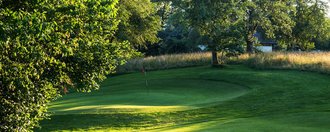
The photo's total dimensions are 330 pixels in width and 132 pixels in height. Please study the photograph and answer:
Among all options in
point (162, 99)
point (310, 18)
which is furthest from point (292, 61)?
point (162, 99)

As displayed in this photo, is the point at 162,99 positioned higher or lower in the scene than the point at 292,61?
lower

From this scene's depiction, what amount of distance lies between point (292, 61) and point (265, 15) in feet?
23.6

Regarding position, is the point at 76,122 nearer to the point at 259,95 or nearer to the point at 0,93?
the point at 0,93

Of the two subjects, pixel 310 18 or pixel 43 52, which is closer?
pixel 43 52

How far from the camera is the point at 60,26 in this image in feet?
33.7

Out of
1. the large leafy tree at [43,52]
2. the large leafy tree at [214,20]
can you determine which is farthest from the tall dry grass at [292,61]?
the large leafy tree at [43,52]

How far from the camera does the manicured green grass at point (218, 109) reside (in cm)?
1263

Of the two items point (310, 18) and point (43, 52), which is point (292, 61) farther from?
point (43, 52)

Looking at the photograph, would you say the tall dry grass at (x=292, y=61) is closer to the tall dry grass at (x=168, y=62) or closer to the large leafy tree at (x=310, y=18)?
the tall dry grass at (x=168, y=62)

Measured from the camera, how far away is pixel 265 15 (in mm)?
35688

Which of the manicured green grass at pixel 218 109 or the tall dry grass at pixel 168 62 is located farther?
the tall dry grass at pixel 168 62

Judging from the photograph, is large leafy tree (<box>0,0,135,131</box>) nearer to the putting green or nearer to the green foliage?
the putting green

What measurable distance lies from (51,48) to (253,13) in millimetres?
26843

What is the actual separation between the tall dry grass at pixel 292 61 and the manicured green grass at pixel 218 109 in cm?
111
